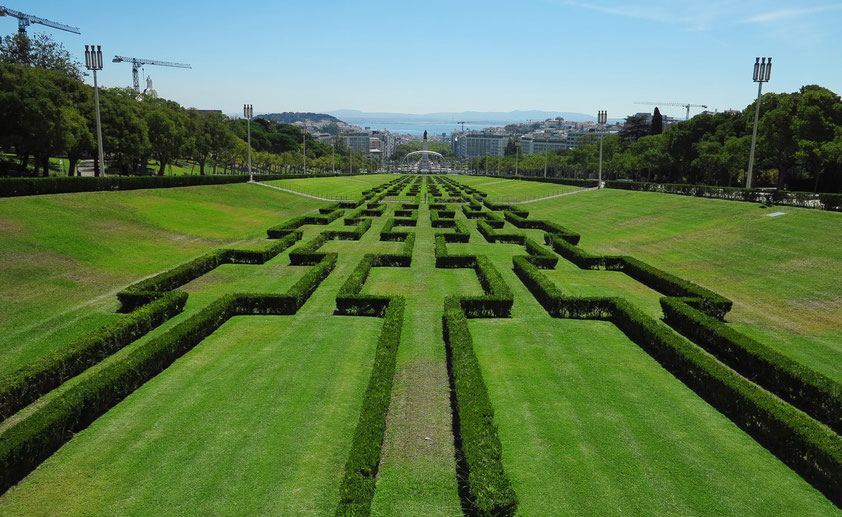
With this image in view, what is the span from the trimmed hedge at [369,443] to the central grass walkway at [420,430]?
0.41m

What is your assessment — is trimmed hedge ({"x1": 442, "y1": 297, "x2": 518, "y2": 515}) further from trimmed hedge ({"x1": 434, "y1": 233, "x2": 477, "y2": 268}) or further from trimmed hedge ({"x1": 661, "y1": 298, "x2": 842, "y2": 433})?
trimmed hedge ({"x1": 434, "y1": 233, "x2": 477, "y2": 268})

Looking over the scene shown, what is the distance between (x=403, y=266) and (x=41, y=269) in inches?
663

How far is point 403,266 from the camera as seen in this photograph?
27.6 m

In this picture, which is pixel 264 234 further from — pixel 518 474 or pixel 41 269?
pixel 518 474

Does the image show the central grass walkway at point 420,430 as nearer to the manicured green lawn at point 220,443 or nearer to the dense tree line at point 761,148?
the manicured green lawn at point 220,443

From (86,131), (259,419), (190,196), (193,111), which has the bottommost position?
(259,419)

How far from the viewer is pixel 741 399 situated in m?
11.2

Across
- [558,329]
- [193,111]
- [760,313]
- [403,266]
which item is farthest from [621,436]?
[193,111]

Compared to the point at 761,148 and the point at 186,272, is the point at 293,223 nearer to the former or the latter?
the point at 186,272

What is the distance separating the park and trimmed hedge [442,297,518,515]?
0.14 ft

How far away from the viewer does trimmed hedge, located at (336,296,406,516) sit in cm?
775

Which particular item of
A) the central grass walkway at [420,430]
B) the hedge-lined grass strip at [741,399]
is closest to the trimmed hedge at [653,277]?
the hedge-lined grass strip at [741,399]

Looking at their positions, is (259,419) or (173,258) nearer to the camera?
(259,419)

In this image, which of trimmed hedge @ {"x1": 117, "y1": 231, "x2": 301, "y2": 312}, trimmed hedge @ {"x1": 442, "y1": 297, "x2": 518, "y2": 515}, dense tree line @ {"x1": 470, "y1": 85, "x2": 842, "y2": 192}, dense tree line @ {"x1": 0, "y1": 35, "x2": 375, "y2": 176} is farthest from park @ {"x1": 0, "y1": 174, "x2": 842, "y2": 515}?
dense tree line @ {"x1": 470, "y1": 85, "x2": 842, "y2": 192}
